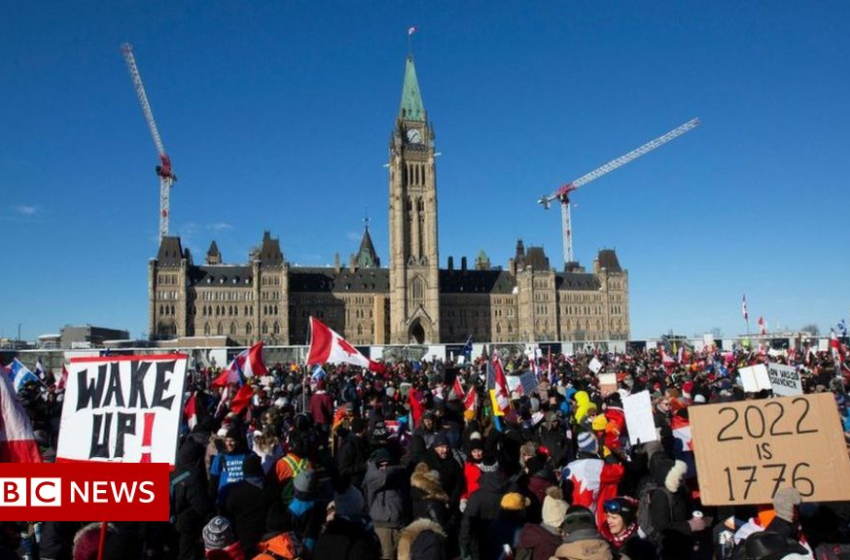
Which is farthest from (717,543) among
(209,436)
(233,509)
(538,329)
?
(538,329)

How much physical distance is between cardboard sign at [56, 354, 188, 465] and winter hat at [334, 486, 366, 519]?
1.62 metres

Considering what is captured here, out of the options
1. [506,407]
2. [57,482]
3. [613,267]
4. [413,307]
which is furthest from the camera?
[613,267]

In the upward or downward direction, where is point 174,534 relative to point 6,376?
downward

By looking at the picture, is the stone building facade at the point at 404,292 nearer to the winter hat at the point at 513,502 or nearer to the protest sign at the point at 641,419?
the protest sign at the point at 641,419

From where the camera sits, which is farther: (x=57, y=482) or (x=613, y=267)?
(x=613, y=267)

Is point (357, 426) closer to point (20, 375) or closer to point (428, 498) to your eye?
point (428, 498)

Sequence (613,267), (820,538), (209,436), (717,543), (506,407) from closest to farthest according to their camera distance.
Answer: (820,538) < (717,543) < (209,436) < (506,407) < (613,267)

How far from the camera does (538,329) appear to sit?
108 meters

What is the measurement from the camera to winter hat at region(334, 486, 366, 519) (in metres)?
5.98

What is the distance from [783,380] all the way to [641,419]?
5.25m

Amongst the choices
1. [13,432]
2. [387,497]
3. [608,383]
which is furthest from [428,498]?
[608,383]

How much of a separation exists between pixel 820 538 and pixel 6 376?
621 cm

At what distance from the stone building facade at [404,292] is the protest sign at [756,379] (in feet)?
271

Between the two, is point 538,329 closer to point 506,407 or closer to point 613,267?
point 613,267
